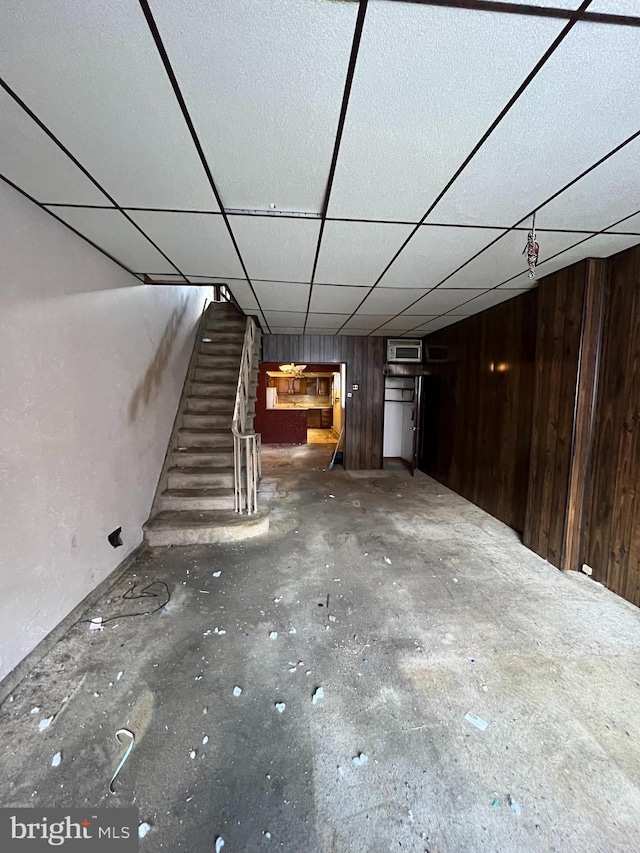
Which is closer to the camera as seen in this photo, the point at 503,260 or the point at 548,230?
the point at 548,230

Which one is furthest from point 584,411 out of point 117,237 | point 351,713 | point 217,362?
point 217,362

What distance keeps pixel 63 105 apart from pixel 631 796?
3386 mm

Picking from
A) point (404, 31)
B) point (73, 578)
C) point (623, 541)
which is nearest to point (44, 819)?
point (73, 578)

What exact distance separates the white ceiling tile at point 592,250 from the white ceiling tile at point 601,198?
223mm

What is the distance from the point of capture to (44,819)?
1.09 metres

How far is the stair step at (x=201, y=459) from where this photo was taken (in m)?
3.77

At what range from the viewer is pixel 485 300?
12.1 ft

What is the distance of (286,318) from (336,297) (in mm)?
1241

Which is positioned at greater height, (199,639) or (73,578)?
(73,578)

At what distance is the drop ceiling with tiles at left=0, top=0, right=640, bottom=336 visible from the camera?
3.05ft

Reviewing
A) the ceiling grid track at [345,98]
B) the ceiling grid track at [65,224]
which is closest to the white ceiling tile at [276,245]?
the ceiling grid track at [345,98]

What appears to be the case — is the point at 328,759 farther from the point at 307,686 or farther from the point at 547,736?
the point at 547,736

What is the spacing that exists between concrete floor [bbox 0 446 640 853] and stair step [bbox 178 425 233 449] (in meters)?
1.63

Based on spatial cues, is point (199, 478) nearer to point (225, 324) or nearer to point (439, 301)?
point (225, 324)
